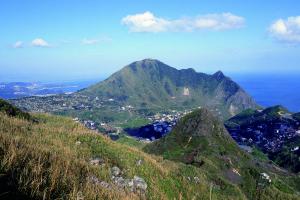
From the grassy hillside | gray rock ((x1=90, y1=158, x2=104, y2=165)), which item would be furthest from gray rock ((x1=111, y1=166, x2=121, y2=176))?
gray rock ((x1=90, y1=158, x2=104, y2=165))

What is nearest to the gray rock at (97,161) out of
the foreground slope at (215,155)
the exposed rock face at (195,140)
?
the foreground slope at (215,155)

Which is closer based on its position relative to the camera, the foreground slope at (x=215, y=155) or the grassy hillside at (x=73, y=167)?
the grassy hillside at (x=73, y=167)

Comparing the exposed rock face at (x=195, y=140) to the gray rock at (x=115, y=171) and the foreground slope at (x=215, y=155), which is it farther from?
the gray rock at (x=115, y=171)

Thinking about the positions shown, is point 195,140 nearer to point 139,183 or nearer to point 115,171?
point 139,183

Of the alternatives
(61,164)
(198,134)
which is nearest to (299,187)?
(198,134)

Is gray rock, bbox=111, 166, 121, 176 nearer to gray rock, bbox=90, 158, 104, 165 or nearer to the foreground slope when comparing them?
gray rock, bbox=90, 158, 104, 165

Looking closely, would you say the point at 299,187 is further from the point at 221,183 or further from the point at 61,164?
the point at 61,164
